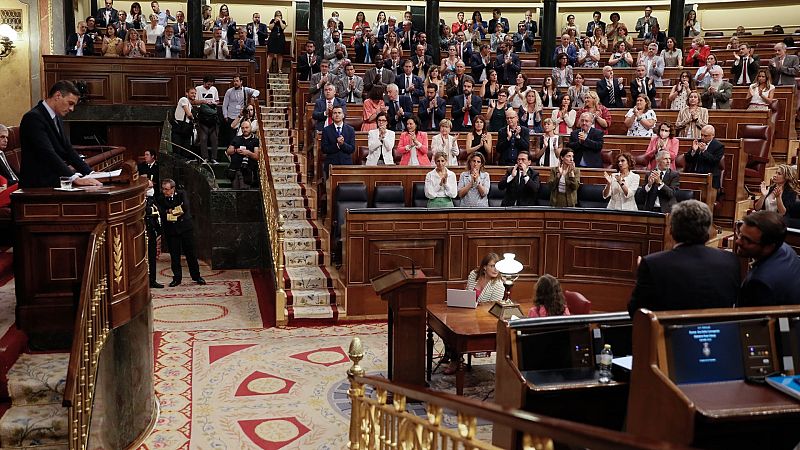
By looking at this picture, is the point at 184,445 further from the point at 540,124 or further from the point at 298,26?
the point at 298,26

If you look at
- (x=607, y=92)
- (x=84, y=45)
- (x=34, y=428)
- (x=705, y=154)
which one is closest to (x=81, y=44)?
(x=84, y=45)

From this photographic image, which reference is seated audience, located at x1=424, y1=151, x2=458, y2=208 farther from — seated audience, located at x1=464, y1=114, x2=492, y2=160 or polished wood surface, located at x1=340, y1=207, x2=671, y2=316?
seated audience, located at x1=464, y1=114, x2=492, y2=160

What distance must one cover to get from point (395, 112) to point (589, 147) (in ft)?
8.59

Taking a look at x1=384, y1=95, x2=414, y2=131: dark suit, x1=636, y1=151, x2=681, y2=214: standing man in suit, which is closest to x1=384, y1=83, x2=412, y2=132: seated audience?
x1=384, y1=95, x2=414, y2=131: dark suit

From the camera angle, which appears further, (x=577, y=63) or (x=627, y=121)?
Answer: (x=577, y=63)

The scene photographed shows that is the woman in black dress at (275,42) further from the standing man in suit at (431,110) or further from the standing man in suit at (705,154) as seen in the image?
the standing man in suit at (705,154)

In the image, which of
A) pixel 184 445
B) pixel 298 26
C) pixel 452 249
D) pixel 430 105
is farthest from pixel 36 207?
pixel 298 26

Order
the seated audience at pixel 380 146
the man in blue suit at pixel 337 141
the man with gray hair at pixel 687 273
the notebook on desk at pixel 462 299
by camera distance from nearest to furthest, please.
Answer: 1. the man with gray hair at pixel 687 273
2. the notebook on desk at pixel 462 299
3. the man in blue suit at pixel 337 141
4. the seated audience at pixel 380 146

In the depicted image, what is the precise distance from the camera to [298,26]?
20094 mm

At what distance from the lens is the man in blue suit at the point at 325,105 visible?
9867 millimetres

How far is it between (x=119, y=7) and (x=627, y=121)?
14172mm

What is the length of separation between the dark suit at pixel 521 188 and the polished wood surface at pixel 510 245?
0.51 meters

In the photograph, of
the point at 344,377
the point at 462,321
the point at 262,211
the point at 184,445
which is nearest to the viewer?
the point at 184,445

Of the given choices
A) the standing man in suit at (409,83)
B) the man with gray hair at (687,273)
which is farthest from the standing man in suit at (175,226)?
the man with gray hair at (687,273)
